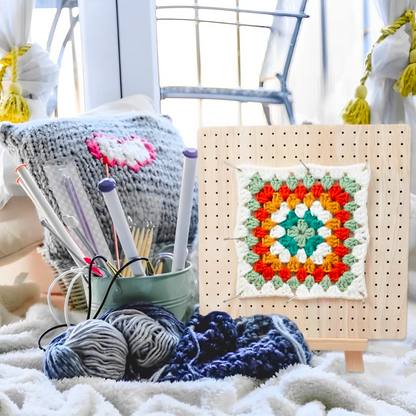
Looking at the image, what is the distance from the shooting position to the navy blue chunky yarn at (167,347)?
598mm

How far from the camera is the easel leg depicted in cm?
64

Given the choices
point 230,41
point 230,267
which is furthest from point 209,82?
point 230,267

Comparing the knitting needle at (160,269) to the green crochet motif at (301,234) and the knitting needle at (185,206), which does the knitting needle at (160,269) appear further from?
the green crochet motif at (301,234)

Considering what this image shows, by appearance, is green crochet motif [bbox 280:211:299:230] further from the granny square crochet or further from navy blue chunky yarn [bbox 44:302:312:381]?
navy blue chunky yarn [bbox 44:302:312:381]

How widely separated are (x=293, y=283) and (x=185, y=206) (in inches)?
7.3

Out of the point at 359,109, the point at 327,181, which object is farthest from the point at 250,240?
the point at 359,109

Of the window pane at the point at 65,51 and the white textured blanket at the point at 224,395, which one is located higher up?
the window pane at the point at 65,51

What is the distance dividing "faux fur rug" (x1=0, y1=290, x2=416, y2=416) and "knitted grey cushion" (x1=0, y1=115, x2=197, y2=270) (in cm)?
30

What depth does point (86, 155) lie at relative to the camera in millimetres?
827

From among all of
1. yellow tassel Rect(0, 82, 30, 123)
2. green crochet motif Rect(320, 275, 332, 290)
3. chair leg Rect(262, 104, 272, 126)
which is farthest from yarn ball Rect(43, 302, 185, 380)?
chair leg Rect(262, 104, 272, 126)

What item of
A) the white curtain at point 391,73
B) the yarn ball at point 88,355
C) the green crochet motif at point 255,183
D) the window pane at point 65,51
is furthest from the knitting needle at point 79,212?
the white curtain at point 391,73

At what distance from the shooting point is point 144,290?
0.69 meters

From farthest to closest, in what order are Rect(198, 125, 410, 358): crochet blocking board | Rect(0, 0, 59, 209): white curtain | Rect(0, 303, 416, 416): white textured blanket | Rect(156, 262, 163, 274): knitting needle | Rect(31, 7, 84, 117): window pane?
Rect(31, 7, 84, 117): window pane
Rect(0, 0, 59, 209): white curtain
Rect(156, 262, 163, 274): knitting needle
Rect(198, 125, 410, 358): crochet blocking board
Rect(0, 303, 416, 416): white textured blanket

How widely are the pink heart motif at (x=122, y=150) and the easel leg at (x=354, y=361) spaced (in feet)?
1.54
